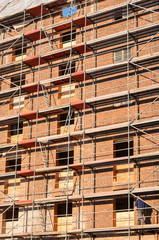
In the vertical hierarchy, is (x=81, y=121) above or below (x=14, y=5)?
below

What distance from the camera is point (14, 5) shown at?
1280 inches

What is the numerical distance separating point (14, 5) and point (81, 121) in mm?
9759

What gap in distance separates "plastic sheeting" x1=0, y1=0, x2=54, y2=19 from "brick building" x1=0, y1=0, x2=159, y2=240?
0.41 ft

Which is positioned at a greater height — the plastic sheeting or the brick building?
the plastic sheeting

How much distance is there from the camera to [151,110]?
25562 mm

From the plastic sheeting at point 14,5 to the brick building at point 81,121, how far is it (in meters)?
0.12

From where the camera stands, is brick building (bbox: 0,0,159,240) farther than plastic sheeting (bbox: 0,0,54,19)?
No

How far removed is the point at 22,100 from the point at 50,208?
288 inches

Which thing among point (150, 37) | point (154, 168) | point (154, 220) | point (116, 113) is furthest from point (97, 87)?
point (154, 220)

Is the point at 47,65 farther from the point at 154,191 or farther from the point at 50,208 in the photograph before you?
the point at 154,191

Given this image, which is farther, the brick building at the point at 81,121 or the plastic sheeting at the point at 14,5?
the plastic sheeting at the point at 14,5

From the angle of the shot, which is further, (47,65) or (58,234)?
(47,65)

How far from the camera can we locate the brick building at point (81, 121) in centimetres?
2494

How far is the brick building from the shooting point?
24.9 metres
